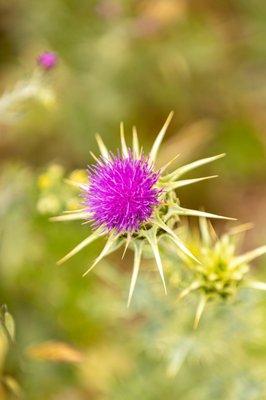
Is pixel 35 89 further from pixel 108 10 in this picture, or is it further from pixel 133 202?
pixel 108 10

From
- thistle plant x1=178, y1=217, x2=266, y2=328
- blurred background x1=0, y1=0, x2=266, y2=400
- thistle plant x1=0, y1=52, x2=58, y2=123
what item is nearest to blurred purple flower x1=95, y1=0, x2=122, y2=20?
blurred background x1=0, y1=0, x2=266, y2=400

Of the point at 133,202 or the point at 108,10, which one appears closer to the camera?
the point at 133,202

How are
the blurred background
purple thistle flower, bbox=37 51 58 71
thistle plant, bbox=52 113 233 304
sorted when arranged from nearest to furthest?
1. thistle plant, bbox=52 113 233 304
2. purple thistle flower, bbox=37 51 58 71
3. the blurred background

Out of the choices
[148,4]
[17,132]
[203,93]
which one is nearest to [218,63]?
[203,93]

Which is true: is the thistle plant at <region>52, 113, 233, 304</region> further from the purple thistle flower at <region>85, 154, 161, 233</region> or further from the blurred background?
the blurred background

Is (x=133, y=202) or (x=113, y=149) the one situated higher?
(x=113, y=149)

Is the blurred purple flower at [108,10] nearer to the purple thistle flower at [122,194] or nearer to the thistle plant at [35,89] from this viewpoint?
the thistle plant at [35,89]

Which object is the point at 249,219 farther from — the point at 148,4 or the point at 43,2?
the point at 43,2

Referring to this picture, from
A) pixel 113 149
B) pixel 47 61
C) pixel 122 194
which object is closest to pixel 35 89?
pixel 47 61
